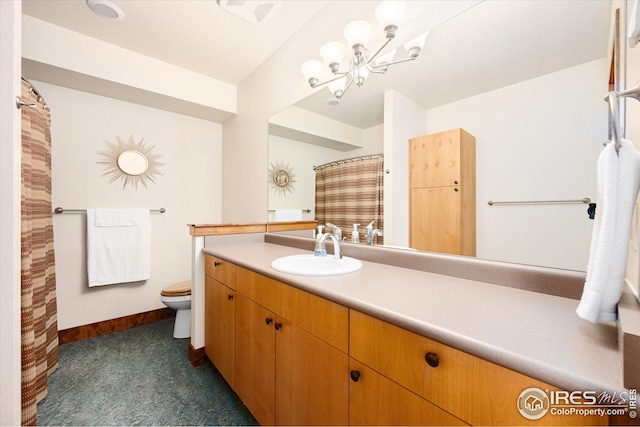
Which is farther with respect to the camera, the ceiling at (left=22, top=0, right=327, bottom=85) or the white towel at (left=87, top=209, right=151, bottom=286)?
the white towel at (left=87, top=209, right=151, bottom=286)

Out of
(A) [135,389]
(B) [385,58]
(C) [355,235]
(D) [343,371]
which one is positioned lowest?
(A) [135,389]

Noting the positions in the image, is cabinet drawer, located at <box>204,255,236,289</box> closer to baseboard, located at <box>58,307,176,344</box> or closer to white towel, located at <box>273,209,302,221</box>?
white towel, located at <box>273,209,302,221</box>

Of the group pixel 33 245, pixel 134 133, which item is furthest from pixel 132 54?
pixel 33 245

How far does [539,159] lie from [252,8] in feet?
6.23

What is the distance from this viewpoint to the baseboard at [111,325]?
6.95 ft

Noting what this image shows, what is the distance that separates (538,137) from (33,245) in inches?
97.8

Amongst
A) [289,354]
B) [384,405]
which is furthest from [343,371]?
[289,354]

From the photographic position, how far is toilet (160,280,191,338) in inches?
83.4

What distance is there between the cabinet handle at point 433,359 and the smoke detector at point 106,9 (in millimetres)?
2575

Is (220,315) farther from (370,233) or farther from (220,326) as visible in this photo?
(370,233)

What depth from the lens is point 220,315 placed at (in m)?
1.55

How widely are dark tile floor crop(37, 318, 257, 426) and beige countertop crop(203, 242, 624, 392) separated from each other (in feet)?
3.31

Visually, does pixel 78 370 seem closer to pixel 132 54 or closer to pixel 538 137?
pixel 132 54
